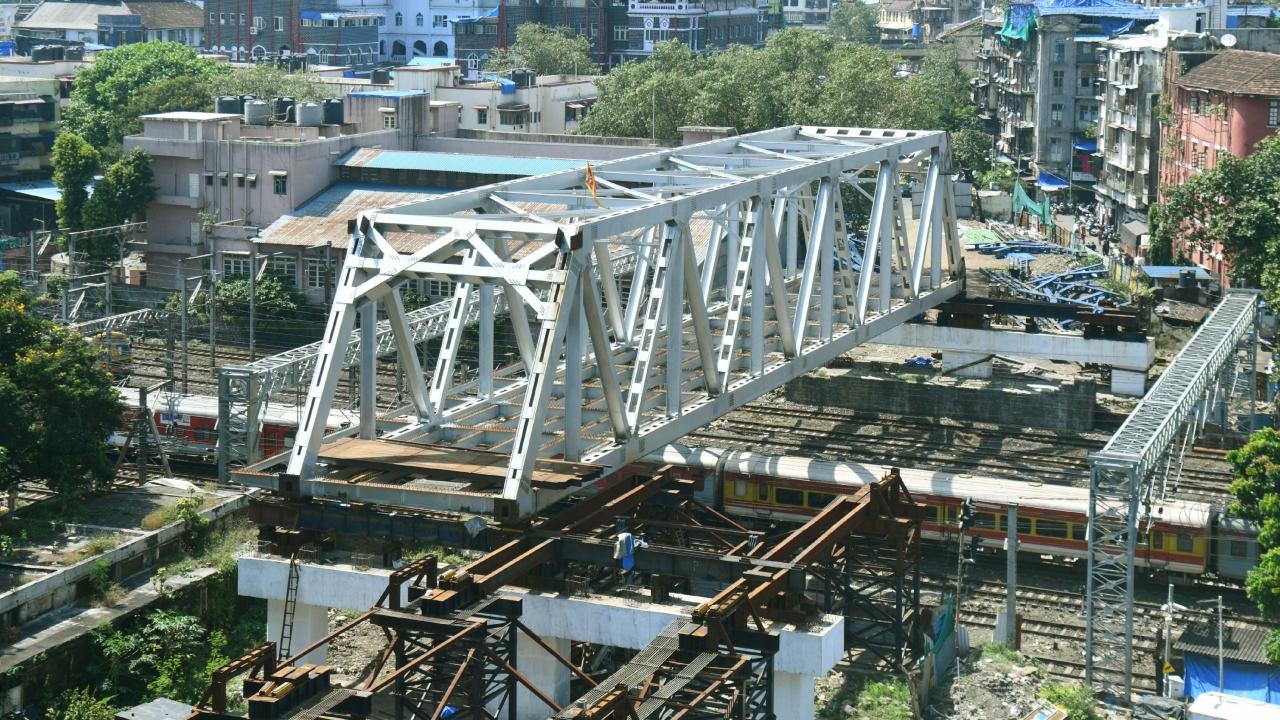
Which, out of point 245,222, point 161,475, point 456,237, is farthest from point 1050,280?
point 456,237

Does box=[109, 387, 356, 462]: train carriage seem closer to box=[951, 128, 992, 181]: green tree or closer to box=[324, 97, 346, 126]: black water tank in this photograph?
box=[324, 97, 346, 126]: black water tank

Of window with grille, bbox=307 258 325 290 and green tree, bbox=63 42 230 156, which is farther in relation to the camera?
green tree, bbox=63 42 230 156

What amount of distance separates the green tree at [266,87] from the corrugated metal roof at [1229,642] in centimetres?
5982

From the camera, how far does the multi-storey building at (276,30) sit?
13875cm

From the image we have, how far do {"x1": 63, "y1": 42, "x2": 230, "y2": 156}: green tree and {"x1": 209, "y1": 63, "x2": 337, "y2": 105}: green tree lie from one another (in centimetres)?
159

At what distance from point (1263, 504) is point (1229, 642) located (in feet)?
8.68

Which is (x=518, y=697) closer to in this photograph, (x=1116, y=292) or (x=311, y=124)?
(x=1116, y=292)

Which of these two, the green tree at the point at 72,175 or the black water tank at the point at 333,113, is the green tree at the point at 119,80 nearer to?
the green tree at the point at 72,175

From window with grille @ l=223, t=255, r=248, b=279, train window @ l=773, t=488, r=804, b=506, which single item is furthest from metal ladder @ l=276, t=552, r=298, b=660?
window with grille @ l=223, t=255, r=248, b=279

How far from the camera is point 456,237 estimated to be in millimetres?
28562

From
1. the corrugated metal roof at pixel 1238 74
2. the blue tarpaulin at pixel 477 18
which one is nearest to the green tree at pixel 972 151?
the corrugated metal roof at pixel 1238 74

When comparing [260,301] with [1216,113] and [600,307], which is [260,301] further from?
[1216,113]

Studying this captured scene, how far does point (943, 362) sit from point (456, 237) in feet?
84.7

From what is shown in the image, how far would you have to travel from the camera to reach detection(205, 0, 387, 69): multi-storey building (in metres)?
139
